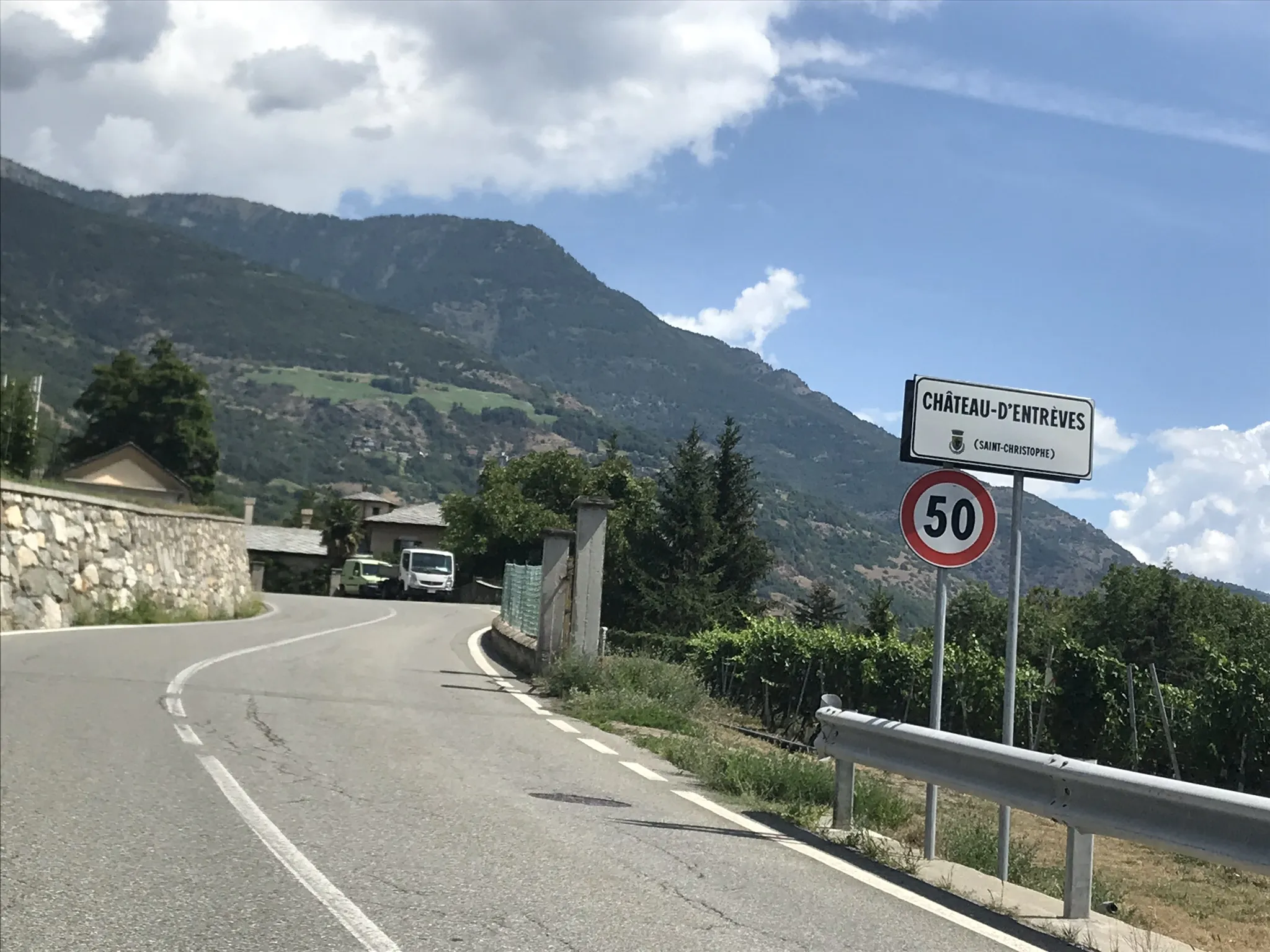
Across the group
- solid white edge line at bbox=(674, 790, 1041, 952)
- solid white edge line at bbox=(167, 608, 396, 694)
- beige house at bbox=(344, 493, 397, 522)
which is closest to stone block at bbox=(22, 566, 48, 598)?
solid white edge line at bbox=(167, 608, 396, 694)

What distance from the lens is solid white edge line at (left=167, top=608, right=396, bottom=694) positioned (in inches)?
577

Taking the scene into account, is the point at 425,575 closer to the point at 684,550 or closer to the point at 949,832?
the point at 684,550

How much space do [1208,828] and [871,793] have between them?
3.76 m

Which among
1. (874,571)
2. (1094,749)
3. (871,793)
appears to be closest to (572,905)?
(871,793)

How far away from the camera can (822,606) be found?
72.2m

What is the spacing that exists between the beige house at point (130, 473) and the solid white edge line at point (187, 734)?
6212cm

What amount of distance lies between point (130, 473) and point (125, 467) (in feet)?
1.71

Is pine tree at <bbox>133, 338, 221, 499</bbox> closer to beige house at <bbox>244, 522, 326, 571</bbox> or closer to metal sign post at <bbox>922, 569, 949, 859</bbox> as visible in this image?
beige house at <bbox>244, 522, 326, 571</bbox>

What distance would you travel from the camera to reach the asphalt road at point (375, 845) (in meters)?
5.26

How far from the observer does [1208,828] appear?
17.1ft

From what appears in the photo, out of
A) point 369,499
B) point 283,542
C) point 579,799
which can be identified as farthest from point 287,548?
point 579,799

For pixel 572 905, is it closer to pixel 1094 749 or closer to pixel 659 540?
pixel 1094 749

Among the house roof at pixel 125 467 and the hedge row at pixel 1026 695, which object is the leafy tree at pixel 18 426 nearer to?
the hedge row at pixel 1026 695

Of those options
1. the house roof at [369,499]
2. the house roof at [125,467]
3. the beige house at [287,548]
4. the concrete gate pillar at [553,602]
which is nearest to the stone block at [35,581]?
the concrete gate pillar at [553,602]
